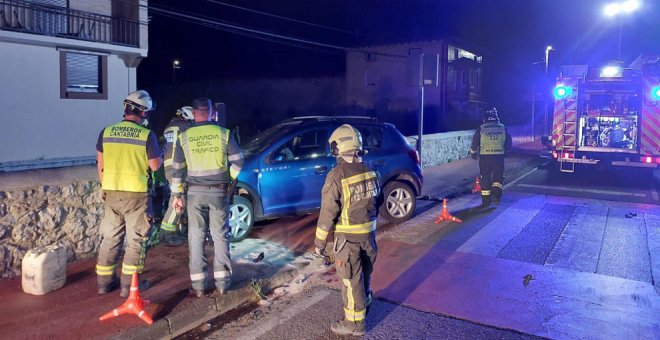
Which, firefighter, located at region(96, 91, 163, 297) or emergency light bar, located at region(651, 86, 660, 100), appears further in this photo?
emergency light bar, located at region(651, 86, 660, 100)

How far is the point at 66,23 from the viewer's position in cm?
1820

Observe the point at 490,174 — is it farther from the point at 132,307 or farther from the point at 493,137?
the point at 132,307

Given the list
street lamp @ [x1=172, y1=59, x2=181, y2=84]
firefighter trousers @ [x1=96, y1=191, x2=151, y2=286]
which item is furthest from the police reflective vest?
street lamp @ [x1=172, y1=59, x2=181, y2=84]

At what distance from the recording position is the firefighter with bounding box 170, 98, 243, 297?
495cm

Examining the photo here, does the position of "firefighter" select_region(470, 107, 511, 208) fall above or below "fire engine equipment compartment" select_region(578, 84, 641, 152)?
below

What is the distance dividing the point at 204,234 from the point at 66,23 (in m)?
16.5

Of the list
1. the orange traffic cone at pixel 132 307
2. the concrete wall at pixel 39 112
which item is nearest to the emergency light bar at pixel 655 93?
the orange traffic cone at pixel 132 307

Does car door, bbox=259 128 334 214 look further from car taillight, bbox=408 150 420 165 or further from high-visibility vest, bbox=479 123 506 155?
high-visibility vest, bbox=479 123 506 155

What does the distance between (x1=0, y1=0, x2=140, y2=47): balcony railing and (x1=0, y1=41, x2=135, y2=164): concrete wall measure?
2.60 feet

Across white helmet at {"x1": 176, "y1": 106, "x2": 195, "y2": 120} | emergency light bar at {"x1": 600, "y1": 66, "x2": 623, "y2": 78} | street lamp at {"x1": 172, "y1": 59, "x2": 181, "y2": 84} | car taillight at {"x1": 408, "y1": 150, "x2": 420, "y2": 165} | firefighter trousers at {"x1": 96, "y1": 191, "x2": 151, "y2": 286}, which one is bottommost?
firefighter trousers at {"x1": 96, "y1": 191, "x2": 151, "y2": 286}

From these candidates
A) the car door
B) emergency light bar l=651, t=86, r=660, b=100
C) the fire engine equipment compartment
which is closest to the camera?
the car door

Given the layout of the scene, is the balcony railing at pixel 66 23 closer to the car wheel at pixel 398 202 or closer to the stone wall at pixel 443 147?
the stone wall at pixel 443 147

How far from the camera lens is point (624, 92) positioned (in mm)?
14227

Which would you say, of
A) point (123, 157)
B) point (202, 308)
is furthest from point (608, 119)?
point (123, 157)
